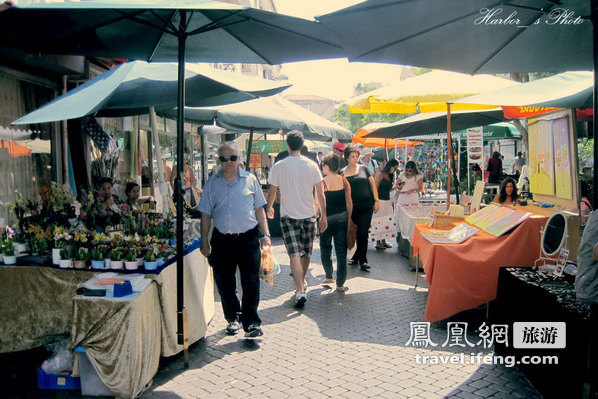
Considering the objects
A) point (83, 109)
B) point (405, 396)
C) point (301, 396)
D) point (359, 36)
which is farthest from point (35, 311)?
point (359, 36)

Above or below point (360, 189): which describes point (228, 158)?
above

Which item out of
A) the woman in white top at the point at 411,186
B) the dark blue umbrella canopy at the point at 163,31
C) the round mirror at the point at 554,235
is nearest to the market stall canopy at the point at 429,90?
the woman in white top at the point at 411,186

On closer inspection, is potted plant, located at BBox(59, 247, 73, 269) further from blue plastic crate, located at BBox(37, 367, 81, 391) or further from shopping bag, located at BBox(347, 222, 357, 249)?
shopping bag, located at BBox(347, 222, 357, 249)

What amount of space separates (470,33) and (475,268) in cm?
235

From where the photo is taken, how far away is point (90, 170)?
27.2ft

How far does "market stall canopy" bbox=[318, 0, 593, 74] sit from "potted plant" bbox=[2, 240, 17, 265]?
3350 mm

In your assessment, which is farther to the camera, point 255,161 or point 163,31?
point 255,161

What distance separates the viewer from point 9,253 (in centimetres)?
461

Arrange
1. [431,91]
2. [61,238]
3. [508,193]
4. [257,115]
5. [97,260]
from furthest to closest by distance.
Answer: [257,115] < [431,91] < [508,193] < [61,238] < [97,260]

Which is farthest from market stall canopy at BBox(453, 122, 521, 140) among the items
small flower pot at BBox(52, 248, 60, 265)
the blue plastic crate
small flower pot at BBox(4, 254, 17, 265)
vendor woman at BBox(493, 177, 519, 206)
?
the blue plastic crate

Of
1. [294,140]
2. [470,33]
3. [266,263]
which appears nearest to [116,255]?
[266,263]

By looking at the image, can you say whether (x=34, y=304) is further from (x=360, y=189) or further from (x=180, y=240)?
(x=360, y=189)

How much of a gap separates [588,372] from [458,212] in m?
4.35

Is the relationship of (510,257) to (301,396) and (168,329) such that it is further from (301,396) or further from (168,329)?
(168,329)
